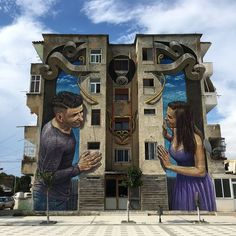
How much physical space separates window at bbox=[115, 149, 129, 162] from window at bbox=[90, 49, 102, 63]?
10736mm

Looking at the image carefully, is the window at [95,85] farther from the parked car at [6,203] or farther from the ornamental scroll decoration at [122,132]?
the parked car at [6,203]

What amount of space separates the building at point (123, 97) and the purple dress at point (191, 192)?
38.9 inches

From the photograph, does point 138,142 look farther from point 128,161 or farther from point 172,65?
point 172,65

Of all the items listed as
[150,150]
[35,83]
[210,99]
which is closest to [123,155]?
[150,150]

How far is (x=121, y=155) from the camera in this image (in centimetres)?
3628

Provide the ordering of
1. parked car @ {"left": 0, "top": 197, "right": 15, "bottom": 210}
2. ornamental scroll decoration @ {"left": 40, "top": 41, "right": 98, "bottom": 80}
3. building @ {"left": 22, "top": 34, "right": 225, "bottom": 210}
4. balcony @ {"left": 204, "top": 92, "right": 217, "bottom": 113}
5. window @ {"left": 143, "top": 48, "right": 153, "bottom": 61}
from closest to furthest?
building @ {"left": 22, "top": 34, "right": 225, "bottom": 210}, balcony @ {"left": 204, "top": 92, "right": 217, "bottom": 113}, ornamental scroll decoration @ {"left": 40, "top": 41, "right": 98, "bottom": 80}, window @ {"left": 143, "top": 48, "right": 153, "bottom": 61}, parked car @ {"left": 0, "top": 197, "right": 15, "bottom": 210}

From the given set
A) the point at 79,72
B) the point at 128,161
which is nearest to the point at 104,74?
the point at 79,72

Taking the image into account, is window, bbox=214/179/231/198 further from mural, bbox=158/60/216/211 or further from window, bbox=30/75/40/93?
window, bbox=30/75/40/93

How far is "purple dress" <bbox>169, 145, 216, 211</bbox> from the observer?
33.3 metres

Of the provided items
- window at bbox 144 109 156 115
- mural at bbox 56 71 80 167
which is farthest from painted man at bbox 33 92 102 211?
window at bbox 144 109 156 115

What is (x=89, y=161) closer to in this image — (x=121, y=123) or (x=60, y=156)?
(x=60, y=156)

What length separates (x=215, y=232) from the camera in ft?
63.7

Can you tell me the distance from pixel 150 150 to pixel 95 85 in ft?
31.9

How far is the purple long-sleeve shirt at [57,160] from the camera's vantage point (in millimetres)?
33719
